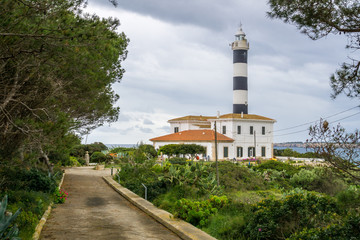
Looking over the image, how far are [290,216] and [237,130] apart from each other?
4967 centimetres

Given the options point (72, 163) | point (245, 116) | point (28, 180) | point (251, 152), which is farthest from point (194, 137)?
point (28, 180)

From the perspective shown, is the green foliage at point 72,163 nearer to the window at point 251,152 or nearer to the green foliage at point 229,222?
the green foliage at point 229,222

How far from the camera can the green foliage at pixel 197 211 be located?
10375 millimetres

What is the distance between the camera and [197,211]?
418 inches

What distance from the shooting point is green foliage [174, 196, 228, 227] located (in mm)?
10375

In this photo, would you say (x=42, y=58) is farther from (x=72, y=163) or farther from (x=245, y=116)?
(x=245, y=116)

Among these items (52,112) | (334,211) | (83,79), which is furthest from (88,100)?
(334,211)

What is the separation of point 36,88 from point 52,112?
1071 mm

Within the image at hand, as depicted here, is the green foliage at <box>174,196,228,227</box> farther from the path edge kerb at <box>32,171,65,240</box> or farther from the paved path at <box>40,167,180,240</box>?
the path edge kerb at <box>32,171,65,240</box>

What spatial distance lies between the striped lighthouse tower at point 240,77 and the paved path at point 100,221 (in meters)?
45.7

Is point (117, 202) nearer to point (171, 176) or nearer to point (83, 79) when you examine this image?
point (171, 176)

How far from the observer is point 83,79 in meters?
13.9

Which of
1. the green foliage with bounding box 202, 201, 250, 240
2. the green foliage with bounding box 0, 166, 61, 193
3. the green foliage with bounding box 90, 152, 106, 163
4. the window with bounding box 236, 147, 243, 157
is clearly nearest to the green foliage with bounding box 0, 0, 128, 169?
the green foliage with bounding box 0, 166, 61, 193

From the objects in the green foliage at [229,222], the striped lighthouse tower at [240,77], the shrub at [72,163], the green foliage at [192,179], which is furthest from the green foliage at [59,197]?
the striped lighthouse tower at [240,77]
